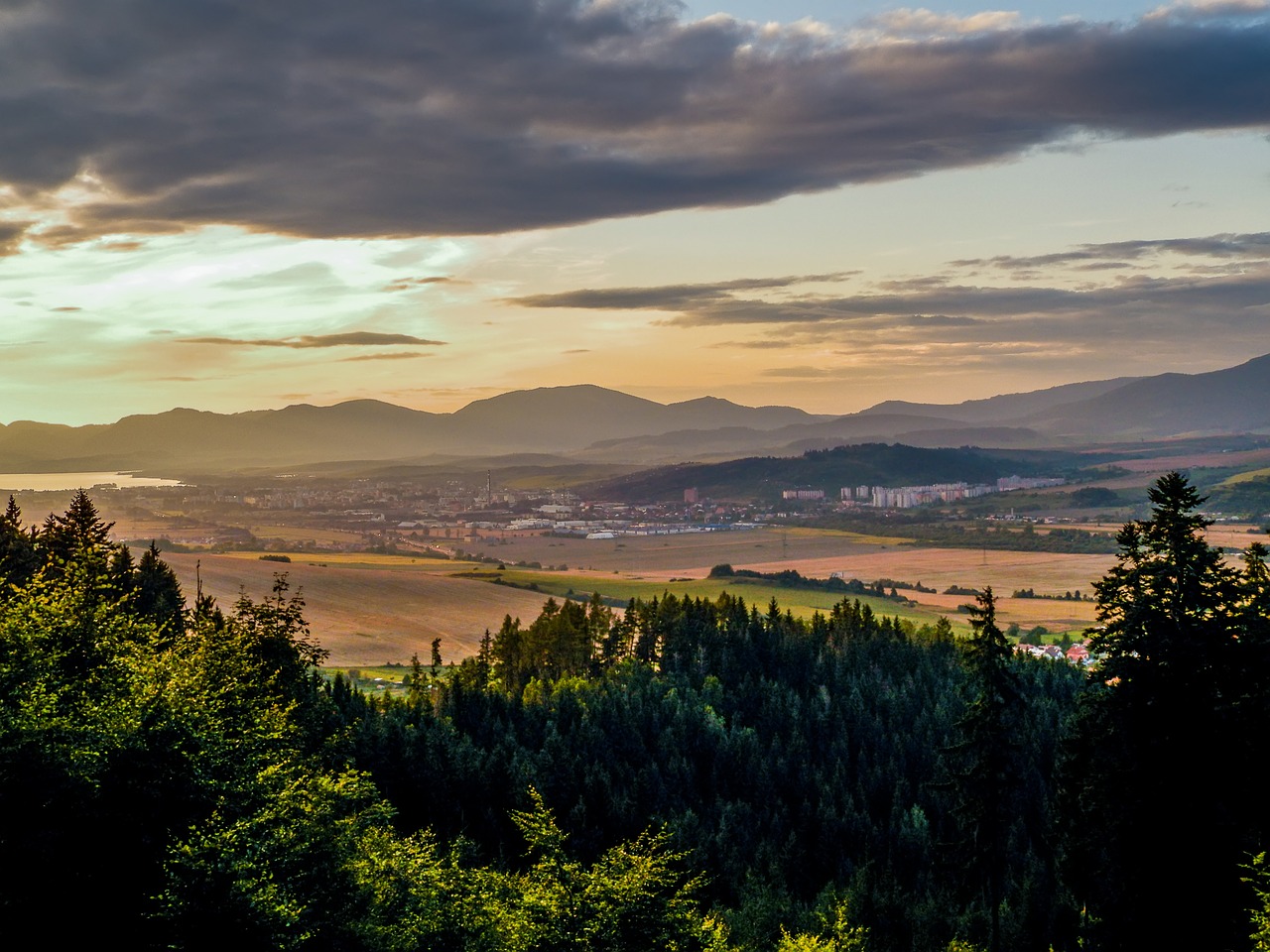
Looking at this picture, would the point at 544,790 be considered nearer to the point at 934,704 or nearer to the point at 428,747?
the point at 428,747

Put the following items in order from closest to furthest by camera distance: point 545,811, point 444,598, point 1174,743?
point 545,811 → point 1174,743 → point 444,598

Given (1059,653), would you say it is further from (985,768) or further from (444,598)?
(985,768)

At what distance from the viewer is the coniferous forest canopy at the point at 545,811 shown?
3042 cm

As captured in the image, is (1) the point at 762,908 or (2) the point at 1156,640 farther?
(1) the point at 762,908

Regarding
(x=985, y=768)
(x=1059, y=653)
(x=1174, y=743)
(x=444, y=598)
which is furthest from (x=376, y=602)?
(x=1174, y=743)

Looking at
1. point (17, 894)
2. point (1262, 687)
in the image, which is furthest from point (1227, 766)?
point (17, 894)

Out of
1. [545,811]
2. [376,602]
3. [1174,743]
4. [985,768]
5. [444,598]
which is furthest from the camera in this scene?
[444,598]

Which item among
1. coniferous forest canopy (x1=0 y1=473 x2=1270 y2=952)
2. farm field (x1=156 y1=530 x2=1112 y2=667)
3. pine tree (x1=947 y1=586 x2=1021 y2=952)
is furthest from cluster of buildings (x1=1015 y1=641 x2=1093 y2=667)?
pine tree (x1=947 y1=586 x2=1021 y2=952)

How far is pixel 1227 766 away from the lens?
36.5m

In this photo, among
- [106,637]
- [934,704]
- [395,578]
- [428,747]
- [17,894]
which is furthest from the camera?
[395,578]

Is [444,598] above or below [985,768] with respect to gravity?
below

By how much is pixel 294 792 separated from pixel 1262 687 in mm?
31326

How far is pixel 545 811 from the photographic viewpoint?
36.7 meters

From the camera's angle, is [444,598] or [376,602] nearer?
[376,602]
